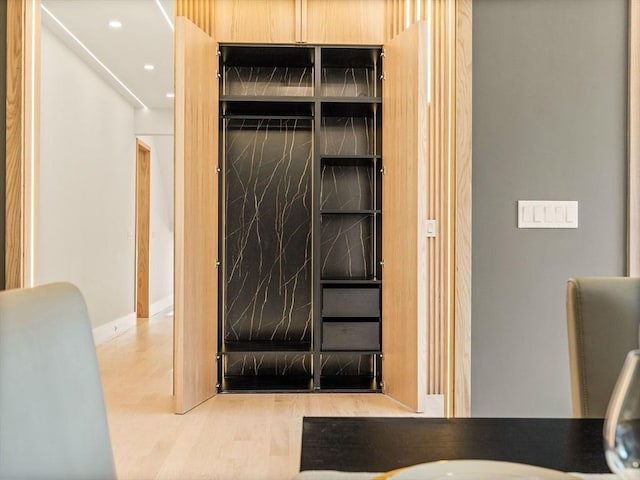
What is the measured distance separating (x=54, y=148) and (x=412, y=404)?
341cm

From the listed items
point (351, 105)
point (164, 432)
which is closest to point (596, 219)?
point (351, 105)

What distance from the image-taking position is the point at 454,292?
2150 millimetres

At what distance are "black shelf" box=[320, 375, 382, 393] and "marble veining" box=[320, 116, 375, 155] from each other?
150 centimetres

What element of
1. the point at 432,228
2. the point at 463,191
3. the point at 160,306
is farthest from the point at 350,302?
the point at 160,306

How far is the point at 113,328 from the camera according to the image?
607 cm

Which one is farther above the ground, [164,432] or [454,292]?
[454,292]

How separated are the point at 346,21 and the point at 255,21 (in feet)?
1.91

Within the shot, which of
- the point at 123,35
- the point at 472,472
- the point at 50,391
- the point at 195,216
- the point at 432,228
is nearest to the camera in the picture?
the point at 472,472

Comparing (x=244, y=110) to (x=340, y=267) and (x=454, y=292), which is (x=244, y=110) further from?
(x=454, y=292)

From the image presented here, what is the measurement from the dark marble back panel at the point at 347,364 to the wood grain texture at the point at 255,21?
2.09 m

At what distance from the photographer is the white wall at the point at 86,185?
4590 millimetres

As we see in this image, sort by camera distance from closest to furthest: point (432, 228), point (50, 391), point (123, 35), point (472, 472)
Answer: point (472, 472) < point (50, 391) < point (432, 228) < point (123, 35)

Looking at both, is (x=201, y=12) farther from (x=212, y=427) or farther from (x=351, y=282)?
(x=212, y=427)

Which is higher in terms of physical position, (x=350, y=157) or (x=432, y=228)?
(x=350, y=157)
